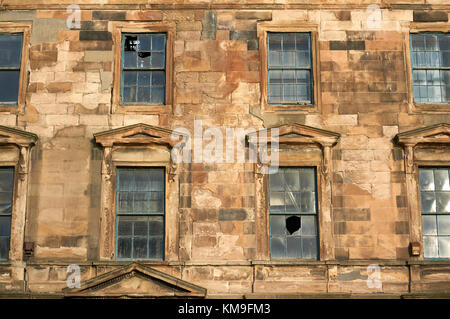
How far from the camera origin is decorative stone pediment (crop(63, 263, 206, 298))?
15438 millimetres

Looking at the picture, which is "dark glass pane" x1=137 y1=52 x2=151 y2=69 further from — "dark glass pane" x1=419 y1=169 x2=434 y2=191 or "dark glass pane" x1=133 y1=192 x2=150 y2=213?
"dark glass pane" x1=419 y1=169 x2=434 y2=191

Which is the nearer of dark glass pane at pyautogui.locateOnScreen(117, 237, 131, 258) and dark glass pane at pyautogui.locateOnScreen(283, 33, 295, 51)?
dark glass pane at pyautogui.locateOnScreen(117, 237, 131, 258)

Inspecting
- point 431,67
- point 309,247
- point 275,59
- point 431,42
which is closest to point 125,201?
point 309,247

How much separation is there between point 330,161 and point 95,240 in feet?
17.4

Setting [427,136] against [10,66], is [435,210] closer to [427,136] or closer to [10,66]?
[427,136]

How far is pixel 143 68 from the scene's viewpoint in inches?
676

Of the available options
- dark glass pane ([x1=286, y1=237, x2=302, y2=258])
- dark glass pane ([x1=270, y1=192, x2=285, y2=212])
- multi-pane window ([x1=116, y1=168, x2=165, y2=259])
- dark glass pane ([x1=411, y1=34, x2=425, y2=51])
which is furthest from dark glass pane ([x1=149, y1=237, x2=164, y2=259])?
dark glass pane ([x1=411, y1=34, x2=425, y2=51])

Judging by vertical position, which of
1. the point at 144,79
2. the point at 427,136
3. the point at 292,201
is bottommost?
the point at 292,201

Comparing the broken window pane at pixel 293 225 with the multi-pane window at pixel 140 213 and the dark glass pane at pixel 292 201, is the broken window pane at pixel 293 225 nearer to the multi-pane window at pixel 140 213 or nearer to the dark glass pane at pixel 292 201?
the dark glass pane at pixel 292 201

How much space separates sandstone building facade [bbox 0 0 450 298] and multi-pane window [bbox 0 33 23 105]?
0.03 m

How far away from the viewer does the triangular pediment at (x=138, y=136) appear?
648 inches

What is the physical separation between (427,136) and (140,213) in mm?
6433

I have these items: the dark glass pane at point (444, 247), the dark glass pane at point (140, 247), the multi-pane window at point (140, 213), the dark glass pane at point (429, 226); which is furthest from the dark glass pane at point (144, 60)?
the dark glass pane at point (444, 247)
